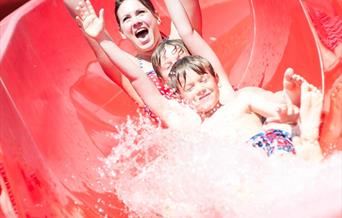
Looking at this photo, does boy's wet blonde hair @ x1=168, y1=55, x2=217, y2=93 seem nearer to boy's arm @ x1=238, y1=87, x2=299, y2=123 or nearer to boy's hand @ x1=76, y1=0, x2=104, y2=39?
boy's arm @ x1=238, y1=87, x2=299, y2=123

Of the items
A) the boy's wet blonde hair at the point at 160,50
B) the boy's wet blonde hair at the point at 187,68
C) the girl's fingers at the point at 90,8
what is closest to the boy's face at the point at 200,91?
the boy's wet blonde hair at the point at 187,68

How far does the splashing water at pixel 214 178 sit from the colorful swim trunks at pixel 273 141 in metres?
0.02

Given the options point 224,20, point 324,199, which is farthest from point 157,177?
point 224,20

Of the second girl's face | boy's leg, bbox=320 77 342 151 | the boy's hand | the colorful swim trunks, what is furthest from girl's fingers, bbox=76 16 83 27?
boy's leg, bbox=320 77 342 151

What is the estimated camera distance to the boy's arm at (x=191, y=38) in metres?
1.51

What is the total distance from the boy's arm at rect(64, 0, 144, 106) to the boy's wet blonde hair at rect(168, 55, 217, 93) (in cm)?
16

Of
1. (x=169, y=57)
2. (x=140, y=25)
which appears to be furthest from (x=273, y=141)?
(x=140, y=25)

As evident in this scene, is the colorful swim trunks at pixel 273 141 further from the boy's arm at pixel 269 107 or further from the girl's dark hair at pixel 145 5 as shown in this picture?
the girl's dark hair at pixel 145 5

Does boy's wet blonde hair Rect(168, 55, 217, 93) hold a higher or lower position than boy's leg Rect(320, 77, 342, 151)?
higher

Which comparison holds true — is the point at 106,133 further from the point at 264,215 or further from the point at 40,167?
the point at 264,215

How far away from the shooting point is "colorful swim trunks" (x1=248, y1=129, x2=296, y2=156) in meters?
1.25

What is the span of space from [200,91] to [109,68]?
309mm

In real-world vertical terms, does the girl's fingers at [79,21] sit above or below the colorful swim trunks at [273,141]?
above

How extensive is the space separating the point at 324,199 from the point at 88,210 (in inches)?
23.9
